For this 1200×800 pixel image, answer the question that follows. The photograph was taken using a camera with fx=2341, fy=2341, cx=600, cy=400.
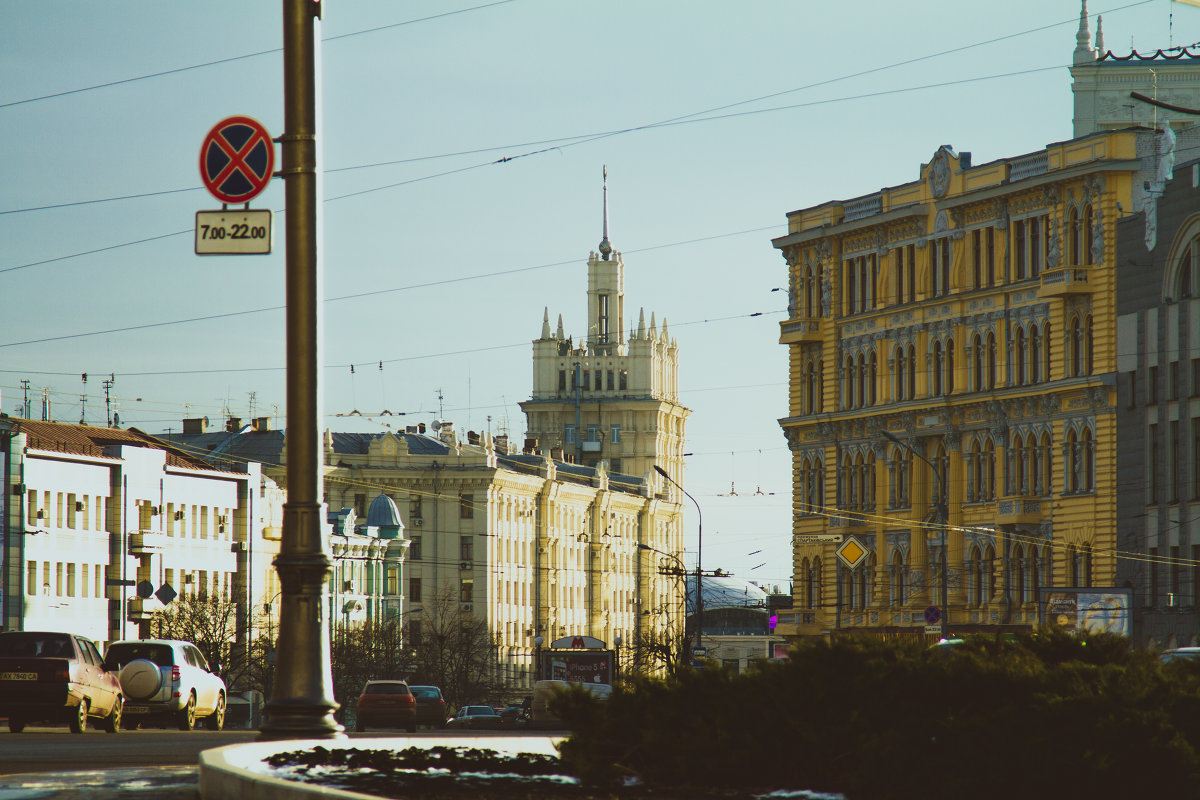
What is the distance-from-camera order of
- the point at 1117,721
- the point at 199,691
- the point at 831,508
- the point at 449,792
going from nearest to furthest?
the point at 1117,721, the point at 449,792, the point at 199,691, the point at 831,508

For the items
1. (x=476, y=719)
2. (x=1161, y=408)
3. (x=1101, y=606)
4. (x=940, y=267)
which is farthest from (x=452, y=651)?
(x=1101, y=606)

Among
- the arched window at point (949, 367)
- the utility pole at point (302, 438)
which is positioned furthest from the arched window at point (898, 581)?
the utility pole at point (302, 438)

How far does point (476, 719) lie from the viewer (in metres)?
87.9

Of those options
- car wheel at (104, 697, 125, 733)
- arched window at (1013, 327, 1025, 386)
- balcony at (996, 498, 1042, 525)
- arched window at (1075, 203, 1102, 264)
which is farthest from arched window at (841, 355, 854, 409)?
car wheel at (104, 697, 125, 733)

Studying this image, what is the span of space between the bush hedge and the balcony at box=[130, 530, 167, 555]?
9565 centimetres

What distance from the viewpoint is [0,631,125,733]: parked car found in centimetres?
3136

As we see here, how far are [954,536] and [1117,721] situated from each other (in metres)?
70.6

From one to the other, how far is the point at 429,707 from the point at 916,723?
49934mm

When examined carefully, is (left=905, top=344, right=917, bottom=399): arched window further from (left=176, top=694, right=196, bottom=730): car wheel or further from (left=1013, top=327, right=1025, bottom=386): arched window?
(left=176, top=694, right=196, bottom=730): car wheel

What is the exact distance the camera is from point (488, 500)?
6270 inches

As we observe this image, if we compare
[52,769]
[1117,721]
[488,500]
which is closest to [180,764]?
[52,769]

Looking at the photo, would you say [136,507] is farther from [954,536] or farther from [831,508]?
[954,536]

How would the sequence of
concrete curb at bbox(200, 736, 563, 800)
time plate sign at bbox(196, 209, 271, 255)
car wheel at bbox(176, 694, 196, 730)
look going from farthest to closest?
car wheel at bbox(176, 694, 196, 730) < time plate sign at bbox(196, 209, 271, 255) < concrete curb at bbox(200, 736, 563, 800)

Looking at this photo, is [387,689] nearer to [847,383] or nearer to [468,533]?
[847,383]
